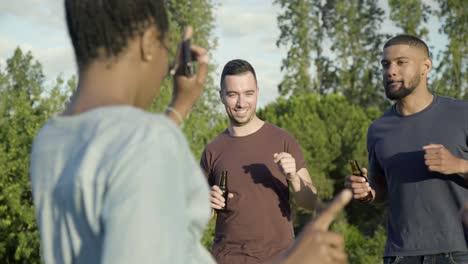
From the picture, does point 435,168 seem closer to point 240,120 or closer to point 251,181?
point 251,181

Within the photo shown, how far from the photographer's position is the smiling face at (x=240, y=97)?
6.38m

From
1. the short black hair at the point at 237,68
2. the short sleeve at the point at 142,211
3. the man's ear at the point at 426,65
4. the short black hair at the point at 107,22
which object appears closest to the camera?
the short sleeve at the point at 142,211

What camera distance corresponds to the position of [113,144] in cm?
174

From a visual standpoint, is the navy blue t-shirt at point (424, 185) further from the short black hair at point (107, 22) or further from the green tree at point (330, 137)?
the green tree at point (330, 137)

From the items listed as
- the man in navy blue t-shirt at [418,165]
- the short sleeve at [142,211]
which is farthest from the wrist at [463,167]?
the short sleeve at [142,211]

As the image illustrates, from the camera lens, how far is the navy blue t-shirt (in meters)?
5.66

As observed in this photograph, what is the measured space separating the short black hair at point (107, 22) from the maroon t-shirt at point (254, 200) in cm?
423

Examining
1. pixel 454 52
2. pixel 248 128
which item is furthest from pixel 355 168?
pixel 454 52

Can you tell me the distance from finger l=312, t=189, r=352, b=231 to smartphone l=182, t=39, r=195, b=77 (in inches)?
28.7

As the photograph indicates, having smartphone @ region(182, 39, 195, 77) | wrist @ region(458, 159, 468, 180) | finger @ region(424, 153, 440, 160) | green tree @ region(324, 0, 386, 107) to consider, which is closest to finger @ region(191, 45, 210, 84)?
smartphone @ region(182, 39, 195, 77)

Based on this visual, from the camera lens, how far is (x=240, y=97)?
21.1ft

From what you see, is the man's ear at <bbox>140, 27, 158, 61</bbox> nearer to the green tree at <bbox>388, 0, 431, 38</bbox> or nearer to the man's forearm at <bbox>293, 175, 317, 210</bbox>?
the man's forearm at <bbox>293, 175, 317, 210</bbox>

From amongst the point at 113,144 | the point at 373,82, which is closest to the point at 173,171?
the point at 113,144

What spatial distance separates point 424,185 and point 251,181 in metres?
1.31
